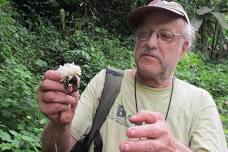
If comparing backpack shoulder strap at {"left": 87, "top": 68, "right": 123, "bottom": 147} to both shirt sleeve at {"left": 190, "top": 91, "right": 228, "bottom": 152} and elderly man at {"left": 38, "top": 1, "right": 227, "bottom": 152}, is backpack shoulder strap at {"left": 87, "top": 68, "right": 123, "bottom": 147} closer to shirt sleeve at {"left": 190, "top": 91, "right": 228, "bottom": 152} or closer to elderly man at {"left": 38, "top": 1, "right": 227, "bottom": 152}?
elderly man at {"left": 38, "top": 1, "right": 227, "bottom": 152}

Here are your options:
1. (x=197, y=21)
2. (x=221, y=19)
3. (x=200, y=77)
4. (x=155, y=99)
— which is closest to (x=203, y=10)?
(x=197, y=21)

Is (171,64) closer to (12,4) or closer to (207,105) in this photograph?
(207,105)

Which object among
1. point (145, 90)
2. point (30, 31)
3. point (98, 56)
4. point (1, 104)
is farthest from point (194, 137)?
point (30, 31)

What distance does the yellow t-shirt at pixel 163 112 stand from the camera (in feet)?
8.75

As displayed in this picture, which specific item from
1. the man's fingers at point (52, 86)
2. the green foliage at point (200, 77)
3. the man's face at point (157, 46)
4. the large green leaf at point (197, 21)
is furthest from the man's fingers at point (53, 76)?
the large green leaf at point (197, 21)

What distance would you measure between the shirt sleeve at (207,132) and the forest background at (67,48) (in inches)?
67.1

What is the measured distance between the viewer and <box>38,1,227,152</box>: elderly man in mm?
2650

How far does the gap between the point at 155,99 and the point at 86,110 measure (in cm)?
46

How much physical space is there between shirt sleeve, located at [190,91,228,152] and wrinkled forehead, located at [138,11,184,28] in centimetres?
56

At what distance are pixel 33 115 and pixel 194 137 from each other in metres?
2.73

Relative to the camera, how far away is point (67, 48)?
365 inches

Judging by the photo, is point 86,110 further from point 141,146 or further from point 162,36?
point 141,146

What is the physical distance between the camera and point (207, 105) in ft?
9.18

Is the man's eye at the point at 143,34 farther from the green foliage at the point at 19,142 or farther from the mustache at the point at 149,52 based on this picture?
the green foliage at the point at 19,142
